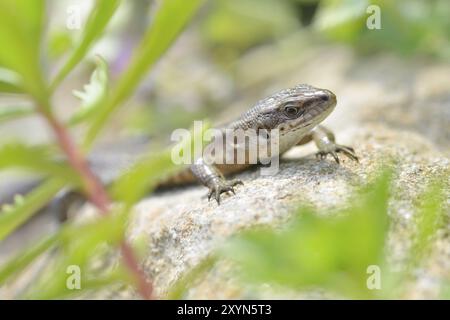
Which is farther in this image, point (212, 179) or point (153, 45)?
point (212, 179)

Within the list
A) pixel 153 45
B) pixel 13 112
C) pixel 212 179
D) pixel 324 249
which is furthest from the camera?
pixel 212 179

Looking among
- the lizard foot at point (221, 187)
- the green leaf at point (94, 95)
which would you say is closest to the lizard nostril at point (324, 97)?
the lizard foot at point (221, 187)

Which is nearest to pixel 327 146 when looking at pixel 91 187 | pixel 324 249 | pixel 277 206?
pixel 277 206

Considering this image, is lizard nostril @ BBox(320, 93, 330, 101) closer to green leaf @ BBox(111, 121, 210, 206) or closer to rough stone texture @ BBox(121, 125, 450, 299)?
rough stone texture @ BBox(121, 125, 450, 299)

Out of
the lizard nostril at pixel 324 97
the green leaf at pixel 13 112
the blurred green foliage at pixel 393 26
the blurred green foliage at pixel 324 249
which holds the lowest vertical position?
the blurred green foliage at pixel 324 249

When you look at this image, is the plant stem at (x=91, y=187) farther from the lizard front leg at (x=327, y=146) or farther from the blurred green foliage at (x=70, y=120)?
the lizard front leg at (x=327, y=146)

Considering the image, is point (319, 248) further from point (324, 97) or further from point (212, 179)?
point (324, 97)
